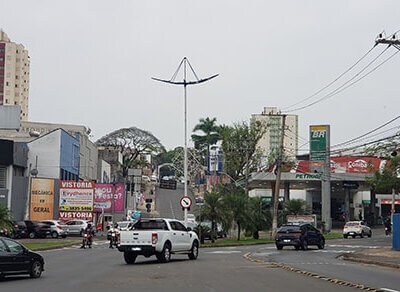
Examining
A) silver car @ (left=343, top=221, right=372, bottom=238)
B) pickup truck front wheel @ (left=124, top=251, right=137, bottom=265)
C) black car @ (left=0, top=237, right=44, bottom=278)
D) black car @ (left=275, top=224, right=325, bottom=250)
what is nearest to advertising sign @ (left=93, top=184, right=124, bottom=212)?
silver car @ (left=343, top=221, right=372, bottom=238)

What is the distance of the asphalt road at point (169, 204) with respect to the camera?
286ft

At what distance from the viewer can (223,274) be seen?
18.7 metres

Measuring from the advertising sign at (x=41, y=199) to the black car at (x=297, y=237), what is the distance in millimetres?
29818

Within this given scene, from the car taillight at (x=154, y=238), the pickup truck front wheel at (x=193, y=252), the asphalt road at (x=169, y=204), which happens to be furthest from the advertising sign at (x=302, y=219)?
the car taillight at (x=154, y=238)

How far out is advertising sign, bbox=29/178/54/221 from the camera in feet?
191

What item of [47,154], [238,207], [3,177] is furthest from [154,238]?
[47,154]

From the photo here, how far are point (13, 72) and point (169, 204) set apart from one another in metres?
75.5

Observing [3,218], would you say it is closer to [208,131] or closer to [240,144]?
[240,144]

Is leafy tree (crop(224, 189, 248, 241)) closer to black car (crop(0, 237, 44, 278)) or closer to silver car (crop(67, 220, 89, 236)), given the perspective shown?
silver car (crop(67, 220, 89, 236))

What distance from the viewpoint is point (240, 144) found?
67.1 m

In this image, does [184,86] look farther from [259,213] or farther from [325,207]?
[325,207]

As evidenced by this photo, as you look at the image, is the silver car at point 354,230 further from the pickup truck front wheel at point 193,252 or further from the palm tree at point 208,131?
the palm tree at point 208,131

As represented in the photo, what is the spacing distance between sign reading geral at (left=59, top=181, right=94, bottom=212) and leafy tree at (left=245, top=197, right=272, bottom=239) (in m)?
17.4

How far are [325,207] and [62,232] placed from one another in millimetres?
30735
